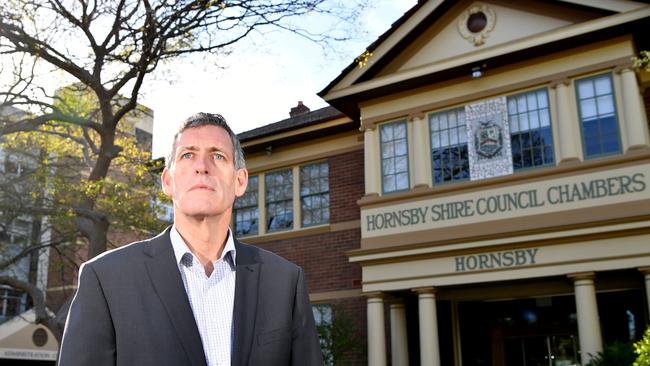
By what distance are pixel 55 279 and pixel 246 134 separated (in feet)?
49.9

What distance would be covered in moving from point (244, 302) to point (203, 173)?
0.41 metres

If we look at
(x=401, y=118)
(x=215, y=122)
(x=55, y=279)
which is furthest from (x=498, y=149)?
(x=55, y=279)

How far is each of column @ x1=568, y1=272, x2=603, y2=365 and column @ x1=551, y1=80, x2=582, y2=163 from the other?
2020 millimetres

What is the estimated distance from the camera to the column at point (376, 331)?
12664 millimetres

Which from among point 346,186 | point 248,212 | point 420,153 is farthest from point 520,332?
point 248,212

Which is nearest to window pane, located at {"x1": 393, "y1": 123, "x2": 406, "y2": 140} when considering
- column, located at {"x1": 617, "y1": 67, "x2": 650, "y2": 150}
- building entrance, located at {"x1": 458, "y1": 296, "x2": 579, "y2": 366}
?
building entrance, located at {"x1": 458, "y1": 296, "x2": 579, "y2": 366}

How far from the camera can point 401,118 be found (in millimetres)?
13531

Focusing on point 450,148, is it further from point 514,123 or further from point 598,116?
point 598,116

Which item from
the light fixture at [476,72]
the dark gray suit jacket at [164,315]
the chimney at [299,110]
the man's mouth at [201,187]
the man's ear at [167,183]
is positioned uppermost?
the chimney at [299,110]

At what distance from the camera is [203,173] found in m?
2.09

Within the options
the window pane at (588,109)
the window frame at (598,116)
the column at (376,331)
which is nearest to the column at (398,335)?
the column at (376,331)

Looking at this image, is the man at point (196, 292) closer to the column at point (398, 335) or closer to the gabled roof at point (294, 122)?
the column at point (398, 335)

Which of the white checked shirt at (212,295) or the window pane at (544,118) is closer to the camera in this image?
the white checked shirt at (212,295)

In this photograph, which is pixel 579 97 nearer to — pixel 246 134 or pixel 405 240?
pixel 405 240
